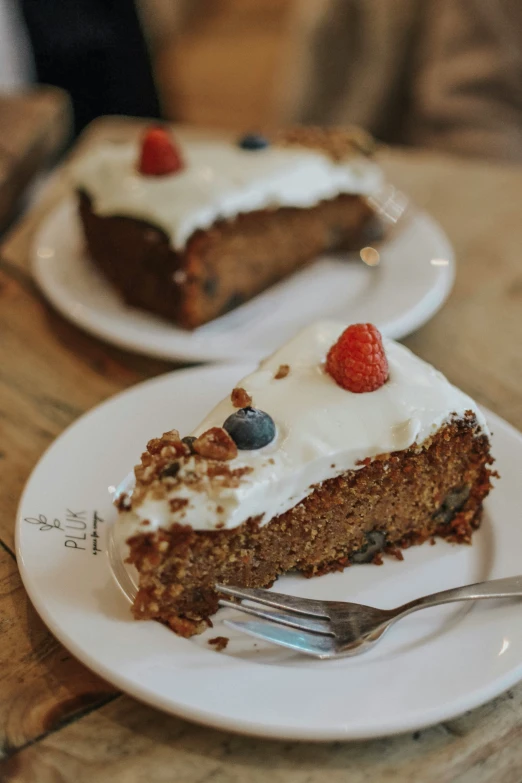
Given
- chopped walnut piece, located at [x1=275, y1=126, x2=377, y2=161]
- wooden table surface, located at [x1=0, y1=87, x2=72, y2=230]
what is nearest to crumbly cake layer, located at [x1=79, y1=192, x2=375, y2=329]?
chopped walnut piece, located at [x1=275, y1=126, x2=377, y2=161]

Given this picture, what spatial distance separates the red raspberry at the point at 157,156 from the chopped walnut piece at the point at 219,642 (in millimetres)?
1315

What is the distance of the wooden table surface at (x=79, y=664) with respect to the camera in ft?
3.45

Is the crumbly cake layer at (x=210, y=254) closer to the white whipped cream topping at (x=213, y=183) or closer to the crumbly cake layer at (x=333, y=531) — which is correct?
the white whipped cream topping at (x=213, y=183)

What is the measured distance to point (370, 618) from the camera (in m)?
1.19

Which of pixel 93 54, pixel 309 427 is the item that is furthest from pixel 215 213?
pixel 93 54

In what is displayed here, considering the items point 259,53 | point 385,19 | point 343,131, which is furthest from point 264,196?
point 259,53

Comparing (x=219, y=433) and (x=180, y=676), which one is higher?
(x=219, y=433)

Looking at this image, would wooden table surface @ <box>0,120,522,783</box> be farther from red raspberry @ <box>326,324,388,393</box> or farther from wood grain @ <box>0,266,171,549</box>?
red raspberry @ <box>326,324,388,393</box>

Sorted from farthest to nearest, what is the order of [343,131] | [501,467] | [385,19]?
[385,19] → [343,131] → [501,467]

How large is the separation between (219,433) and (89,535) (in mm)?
287

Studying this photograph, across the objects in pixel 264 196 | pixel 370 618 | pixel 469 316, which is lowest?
pixel 469 316

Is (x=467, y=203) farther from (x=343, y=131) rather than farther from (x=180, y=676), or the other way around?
(x=180, y=676)

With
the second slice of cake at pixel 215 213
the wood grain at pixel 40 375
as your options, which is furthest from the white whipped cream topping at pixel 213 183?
the wood grain at pixel 40 375

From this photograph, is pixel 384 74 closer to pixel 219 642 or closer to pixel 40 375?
pixel 40 375
